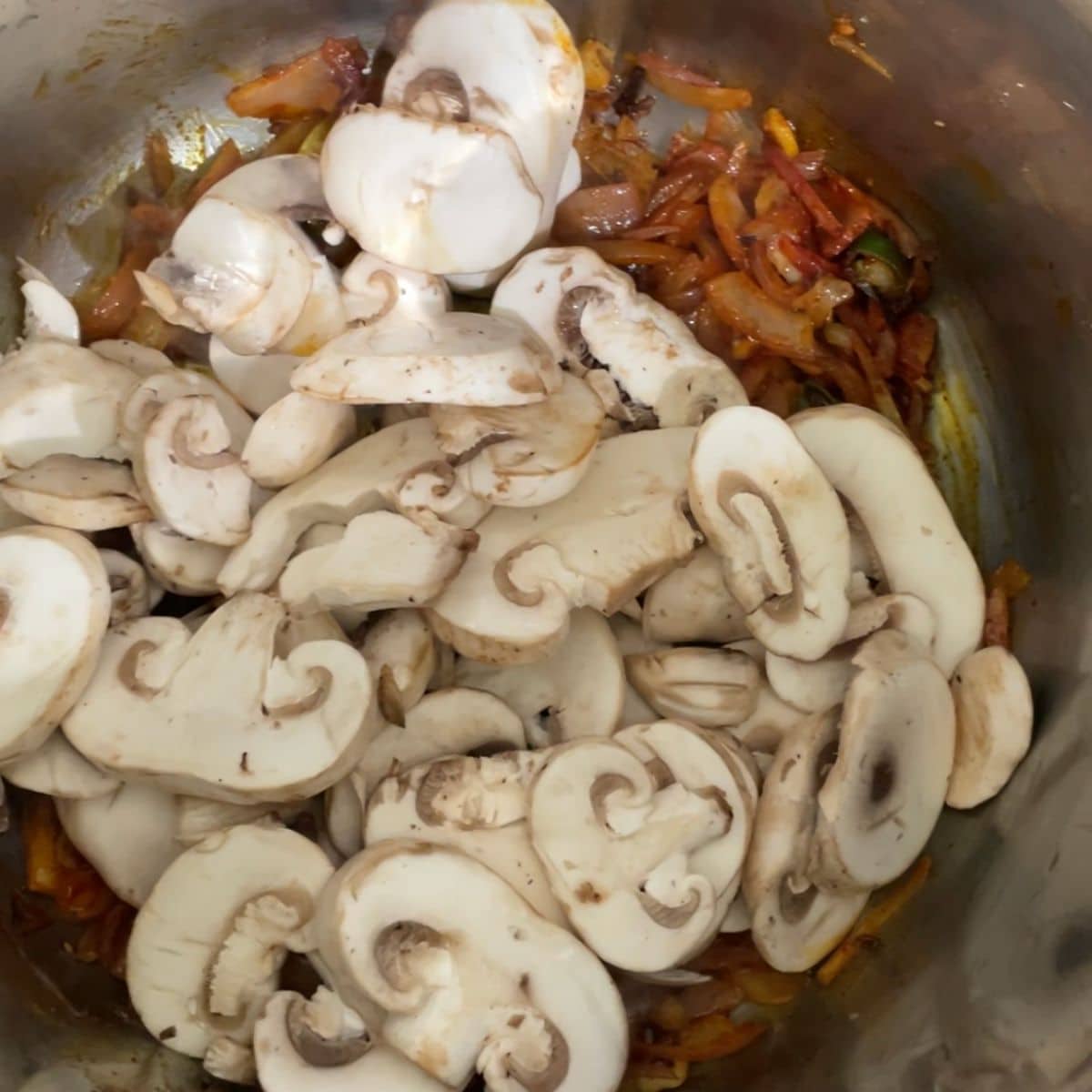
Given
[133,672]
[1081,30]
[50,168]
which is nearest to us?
[1081,30]

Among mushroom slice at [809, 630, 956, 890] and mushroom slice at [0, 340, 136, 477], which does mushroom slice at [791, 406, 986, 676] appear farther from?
mushroom slice at [0, 340, 136, 477]

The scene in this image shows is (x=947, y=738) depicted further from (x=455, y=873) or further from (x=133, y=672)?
(x=133, y=672)

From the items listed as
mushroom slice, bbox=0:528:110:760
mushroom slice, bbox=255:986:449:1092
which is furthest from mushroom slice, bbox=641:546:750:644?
mushroom slice, bbox=0:528:110:760

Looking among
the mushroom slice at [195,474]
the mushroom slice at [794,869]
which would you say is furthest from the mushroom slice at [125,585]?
the mushroom slice at [794,869]

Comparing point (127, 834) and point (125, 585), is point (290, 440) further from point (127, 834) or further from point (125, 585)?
point (127, 834)

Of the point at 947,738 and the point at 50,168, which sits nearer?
the point at 947,738

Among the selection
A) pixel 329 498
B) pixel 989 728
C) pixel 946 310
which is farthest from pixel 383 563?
pixel 946 310

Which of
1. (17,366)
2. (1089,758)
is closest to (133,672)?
(17,366)
